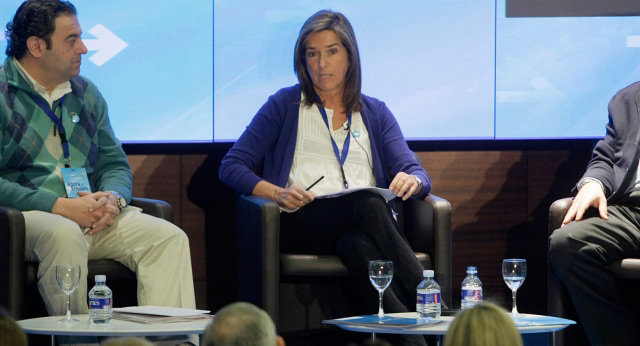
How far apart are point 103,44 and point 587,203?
7.44 ft

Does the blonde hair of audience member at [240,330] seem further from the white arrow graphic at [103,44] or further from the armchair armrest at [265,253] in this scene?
the white arrow graphic at [103,44]

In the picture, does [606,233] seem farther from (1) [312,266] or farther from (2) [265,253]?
(2) [265,253]

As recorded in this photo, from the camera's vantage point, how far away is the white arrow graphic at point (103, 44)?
14.6ft

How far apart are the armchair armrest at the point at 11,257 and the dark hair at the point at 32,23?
0.83 metres

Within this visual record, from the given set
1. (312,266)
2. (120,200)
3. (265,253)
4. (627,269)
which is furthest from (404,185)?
(120,200)

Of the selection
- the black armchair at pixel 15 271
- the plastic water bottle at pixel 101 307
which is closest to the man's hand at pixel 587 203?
the plastic water bottle at pixel 101 307

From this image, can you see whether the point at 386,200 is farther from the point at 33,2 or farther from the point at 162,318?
the point at 33,2

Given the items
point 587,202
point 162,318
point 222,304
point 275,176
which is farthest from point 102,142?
point 587,202

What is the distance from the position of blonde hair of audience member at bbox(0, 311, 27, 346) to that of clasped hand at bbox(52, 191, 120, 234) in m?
2.22

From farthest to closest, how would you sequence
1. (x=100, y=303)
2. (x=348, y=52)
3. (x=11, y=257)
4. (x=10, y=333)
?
1. (x=348, y=52)
2. (x=11, y=257)
3. (x=100, y=303)
4. (x=10, y=333)

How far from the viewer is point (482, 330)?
157 cm

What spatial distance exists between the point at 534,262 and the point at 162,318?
2.42 m

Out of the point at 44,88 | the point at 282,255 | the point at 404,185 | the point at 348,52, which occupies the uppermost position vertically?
the point at 348,52

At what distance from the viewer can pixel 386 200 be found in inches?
155
